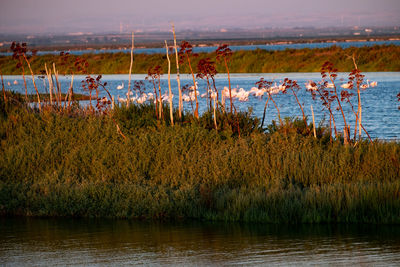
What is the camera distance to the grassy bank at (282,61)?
40.1 m

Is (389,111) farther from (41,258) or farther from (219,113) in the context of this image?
(41,258)

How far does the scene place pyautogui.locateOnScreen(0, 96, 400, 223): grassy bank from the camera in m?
8.10

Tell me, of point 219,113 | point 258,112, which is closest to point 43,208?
point 219,113

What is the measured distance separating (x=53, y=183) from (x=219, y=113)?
A: 3400 mm

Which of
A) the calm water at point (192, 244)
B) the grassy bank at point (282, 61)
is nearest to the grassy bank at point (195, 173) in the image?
the calm water at point (192, 244)

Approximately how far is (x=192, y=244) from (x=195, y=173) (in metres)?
2.13

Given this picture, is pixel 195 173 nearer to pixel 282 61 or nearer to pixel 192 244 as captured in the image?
pixel 192 244

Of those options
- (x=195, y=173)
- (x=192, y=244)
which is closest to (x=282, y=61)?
(x=195, y=173)

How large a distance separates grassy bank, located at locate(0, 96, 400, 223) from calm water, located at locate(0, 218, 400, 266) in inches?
10.8

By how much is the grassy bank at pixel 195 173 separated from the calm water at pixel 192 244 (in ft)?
0.90

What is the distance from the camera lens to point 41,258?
6.77 metres

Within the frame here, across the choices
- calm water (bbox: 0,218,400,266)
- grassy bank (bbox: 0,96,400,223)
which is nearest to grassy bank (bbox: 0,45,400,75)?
grassy bank (bbox: 0,96,400,223)

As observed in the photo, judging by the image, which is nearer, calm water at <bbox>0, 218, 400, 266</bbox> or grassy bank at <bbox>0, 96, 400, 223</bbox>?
calm water at <bbox>0, 218, 400, 266</bbox>

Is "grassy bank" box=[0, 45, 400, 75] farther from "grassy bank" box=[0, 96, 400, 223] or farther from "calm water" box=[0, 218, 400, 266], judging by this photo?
"calm water" box=[0, 218, 400, 266]
